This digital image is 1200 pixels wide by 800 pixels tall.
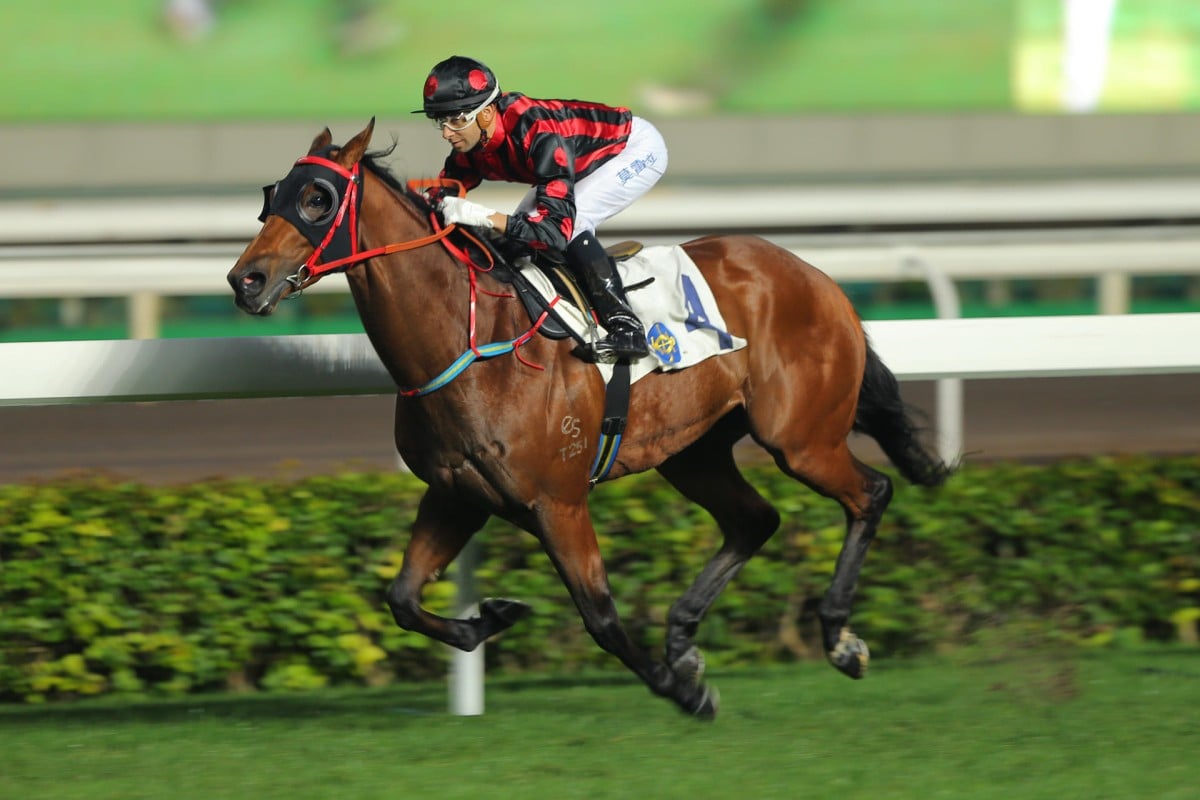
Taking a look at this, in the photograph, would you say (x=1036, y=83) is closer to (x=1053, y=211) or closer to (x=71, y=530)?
(x=1053, y=211)

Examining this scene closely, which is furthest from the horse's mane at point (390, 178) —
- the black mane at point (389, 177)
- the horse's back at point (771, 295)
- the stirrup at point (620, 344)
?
the horse's back at point (771, 295)

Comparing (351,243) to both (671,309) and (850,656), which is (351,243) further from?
(850,656)

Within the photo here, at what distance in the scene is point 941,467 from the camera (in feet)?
15.2

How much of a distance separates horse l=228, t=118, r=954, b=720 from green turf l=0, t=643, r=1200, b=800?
220 millimetres

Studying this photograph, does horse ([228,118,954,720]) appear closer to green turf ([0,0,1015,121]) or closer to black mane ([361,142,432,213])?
black mane ([361,142,432,213])

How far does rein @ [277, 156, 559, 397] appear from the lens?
3.57m

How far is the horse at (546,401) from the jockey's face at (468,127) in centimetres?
15

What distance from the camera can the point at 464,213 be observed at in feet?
12.5

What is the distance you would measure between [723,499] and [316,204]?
1.45 metres

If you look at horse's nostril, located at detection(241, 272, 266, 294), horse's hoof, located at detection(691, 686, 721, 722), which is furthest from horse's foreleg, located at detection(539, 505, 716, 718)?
horse's nostril, located at detection(241, 272, 266, 294)

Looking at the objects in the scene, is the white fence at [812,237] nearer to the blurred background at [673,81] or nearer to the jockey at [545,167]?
the jockey at [545,167]

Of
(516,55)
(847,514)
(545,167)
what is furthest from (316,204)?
(516,55)

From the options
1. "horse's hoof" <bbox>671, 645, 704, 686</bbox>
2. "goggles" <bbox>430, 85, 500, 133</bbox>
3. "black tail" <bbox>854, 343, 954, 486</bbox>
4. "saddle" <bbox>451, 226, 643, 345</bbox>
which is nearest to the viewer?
"goggles" <bbox>430, 85, 500, 133</bbox>

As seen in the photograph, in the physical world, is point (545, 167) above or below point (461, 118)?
below
